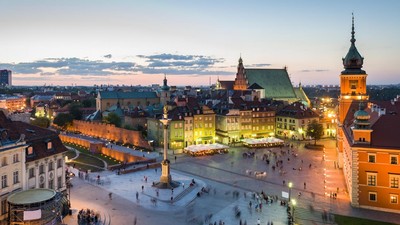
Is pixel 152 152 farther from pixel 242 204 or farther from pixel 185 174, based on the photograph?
pixel 242 204

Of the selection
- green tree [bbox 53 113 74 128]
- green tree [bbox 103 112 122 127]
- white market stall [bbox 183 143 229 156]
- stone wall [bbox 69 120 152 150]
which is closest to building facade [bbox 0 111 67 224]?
white market stall [bbox 183 143 229 156]

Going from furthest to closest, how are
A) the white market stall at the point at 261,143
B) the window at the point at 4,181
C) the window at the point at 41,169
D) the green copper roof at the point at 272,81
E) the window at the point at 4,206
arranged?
1. the green copper roof at the point at 272,81
2. the white market stall at the point at 261,143
3. the window at the point at 41,169
4. the window at the point at 4,181
5. the window at the point at 4,206

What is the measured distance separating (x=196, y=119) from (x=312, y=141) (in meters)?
26.2

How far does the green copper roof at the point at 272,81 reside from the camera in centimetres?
12051

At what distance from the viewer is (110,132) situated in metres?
84.4

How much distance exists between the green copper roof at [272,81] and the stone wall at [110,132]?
51.7 meters

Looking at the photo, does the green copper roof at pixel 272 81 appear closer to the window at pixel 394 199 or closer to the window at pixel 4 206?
the window at pixel 394 199

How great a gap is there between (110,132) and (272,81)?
195ft

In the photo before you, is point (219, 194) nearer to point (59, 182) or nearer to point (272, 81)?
point (59, 182)

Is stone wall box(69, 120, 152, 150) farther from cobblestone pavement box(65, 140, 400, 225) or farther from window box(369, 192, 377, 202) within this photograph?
window box(369, 192, 377, 202)

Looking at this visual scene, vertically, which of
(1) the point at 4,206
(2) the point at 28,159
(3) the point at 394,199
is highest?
(2) the point at 28,159

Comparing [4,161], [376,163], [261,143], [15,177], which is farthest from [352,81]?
[4,161]

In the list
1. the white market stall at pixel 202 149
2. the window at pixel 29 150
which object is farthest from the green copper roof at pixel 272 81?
the window at pixel 29 150

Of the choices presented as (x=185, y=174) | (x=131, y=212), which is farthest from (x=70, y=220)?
(x=185, y=174)
